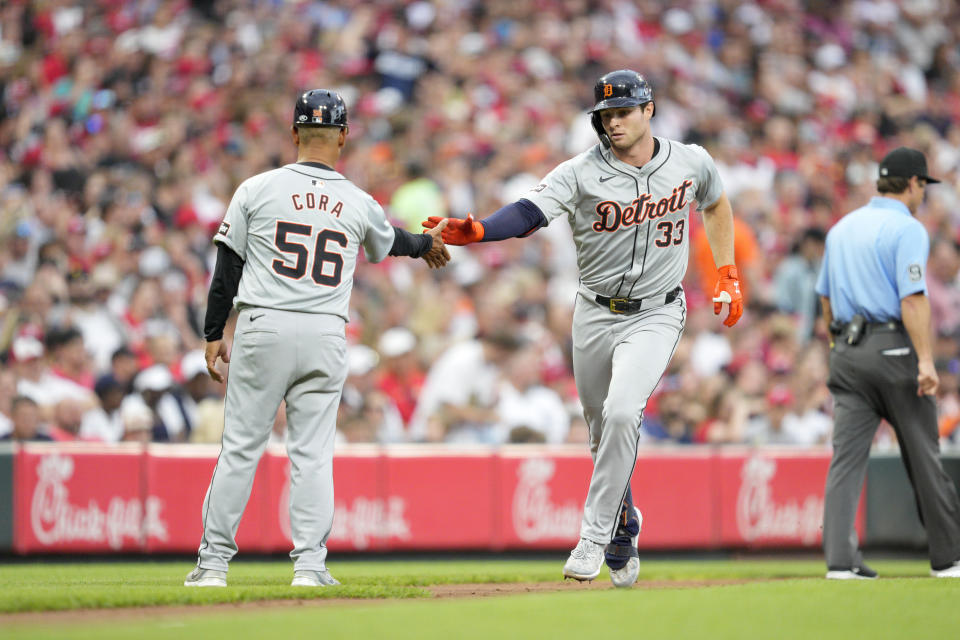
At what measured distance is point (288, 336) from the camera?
5.83 meters

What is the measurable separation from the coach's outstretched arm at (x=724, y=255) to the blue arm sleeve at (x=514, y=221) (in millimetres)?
951

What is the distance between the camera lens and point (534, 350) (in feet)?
38.0

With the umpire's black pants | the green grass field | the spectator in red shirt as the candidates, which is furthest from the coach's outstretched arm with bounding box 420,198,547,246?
the spectator in red shirt

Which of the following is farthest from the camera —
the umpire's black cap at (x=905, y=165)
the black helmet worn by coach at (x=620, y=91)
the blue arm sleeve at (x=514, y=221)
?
the umpire's black cap at (x=905, y=165)

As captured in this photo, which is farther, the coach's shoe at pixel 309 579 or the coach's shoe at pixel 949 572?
the coach's shoe at pixel 949 572

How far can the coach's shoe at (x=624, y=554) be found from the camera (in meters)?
6.33

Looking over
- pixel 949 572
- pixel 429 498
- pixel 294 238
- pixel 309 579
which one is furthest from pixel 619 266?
pixel 429 498

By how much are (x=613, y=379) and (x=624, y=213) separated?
791 millimetres

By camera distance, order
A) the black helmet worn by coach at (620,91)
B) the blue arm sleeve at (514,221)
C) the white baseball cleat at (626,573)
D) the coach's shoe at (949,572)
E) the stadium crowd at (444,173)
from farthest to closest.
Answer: the stadium crowd at (444,173)
the coach's shoe at (949,572)
the white baseball cleat at (626,573)
the black helmet worn by coach at (620,91)
the blue arm sleeve at (514,221)

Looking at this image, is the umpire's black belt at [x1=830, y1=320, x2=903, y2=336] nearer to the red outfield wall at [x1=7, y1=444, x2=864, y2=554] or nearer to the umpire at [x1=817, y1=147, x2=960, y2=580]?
the umpire at [x1=817, y1=147, x2=960, y2=580]

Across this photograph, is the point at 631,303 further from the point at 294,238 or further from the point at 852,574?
the point at 852,574

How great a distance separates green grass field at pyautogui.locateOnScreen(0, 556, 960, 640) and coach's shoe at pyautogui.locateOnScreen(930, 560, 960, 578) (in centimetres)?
34

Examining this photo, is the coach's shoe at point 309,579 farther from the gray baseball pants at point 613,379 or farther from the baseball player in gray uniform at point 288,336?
the gray baseball pants at point 613,379

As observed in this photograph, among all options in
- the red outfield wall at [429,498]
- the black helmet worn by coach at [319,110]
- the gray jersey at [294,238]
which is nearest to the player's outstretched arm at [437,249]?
the gray jersey at [294,238]
